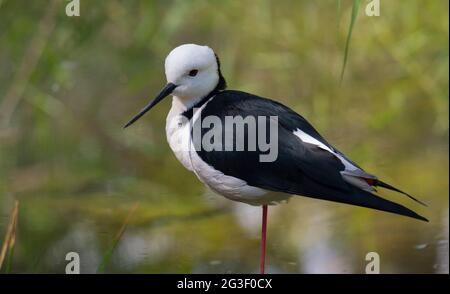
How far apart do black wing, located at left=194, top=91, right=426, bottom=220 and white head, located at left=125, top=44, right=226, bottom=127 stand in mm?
36

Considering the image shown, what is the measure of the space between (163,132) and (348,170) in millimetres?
2157

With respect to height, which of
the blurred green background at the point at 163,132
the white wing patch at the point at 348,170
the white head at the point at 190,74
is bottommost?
the white wing patch at the point at 348,170

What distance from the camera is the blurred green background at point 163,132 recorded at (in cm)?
328

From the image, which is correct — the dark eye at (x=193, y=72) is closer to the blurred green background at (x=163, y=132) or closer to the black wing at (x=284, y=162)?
the black wing at (x=284, y=162)

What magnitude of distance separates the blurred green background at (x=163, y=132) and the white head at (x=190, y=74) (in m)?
1.00

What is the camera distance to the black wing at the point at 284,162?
2.06 m

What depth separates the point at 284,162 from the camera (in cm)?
211

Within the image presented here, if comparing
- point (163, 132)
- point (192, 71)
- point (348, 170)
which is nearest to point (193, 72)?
point (192, 71)

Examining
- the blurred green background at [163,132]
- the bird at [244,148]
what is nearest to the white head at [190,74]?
the bird at [244,148]

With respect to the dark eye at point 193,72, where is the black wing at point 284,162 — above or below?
below

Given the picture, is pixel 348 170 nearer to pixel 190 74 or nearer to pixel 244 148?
pixel 244 148

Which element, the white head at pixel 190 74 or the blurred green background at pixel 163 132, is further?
the blurred green background at pixel 163 132

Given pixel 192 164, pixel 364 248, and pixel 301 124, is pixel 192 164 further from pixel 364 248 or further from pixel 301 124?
pixel 364 248

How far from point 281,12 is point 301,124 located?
2.11 meters
